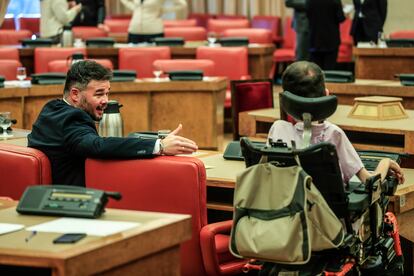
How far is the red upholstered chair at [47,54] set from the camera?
9.77 m

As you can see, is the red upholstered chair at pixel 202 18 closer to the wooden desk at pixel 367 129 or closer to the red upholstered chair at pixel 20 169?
the wooden desk at pixel 367 129

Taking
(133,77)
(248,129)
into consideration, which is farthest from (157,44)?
(248,129)

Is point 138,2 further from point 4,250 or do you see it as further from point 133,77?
point 4,250

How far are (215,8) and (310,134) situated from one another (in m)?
13.2

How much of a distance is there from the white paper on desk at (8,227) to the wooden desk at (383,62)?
6998 millimetres

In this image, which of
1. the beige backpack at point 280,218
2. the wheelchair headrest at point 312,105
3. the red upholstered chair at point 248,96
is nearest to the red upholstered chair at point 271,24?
the red upholstered chair at point 248,96

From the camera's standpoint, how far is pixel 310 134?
12.2 feet

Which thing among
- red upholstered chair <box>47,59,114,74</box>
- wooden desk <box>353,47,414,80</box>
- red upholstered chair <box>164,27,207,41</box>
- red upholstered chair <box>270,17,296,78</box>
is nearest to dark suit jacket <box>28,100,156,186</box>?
red upholstered chair <box>47,59,114,74</box>

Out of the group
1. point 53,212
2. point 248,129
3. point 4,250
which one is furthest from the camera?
point 248,129

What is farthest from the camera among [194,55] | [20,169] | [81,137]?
[194,55]

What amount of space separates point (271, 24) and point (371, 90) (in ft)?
25.0

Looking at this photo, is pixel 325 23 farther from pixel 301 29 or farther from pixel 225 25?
pixel 225 25

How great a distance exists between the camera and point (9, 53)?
964 centimetres

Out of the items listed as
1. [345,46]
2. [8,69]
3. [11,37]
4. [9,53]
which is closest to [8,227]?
[8,69]
